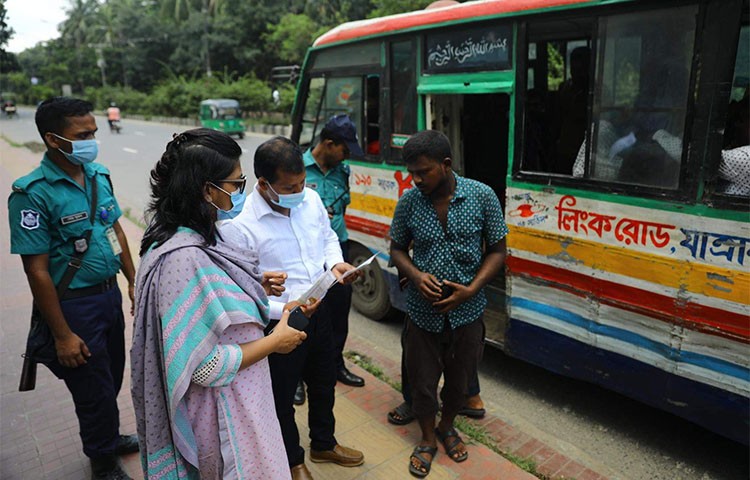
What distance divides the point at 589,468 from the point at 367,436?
127 centimetres

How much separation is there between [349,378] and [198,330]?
2.35 meters

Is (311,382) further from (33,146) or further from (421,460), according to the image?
(33,146)

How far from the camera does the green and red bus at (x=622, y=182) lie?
2494 mm

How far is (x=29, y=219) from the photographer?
7.64ft

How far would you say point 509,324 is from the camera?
11.7 ft

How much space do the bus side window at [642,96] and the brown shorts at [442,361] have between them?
1187mm

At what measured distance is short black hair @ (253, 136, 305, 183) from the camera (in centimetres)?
233

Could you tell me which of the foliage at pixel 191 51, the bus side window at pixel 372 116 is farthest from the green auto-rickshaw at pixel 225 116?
the bus side window at pixel 372 116

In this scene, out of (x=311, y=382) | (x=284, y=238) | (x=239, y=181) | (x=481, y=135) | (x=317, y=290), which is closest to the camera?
(x=239, y=181)

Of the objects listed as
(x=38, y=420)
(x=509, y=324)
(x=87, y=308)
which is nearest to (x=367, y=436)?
(x=509, y=324)

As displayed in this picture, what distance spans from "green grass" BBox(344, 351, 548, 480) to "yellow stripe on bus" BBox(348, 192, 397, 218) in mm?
1264

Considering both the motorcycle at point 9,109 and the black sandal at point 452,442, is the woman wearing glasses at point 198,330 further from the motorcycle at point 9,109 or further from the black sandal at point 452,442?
the motorcycle at point 9,109

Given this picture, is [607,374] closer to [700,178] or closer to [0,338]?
[700,178]

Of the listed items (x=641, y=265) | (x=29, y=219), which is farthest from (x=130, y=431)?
(x=641, y=265)
